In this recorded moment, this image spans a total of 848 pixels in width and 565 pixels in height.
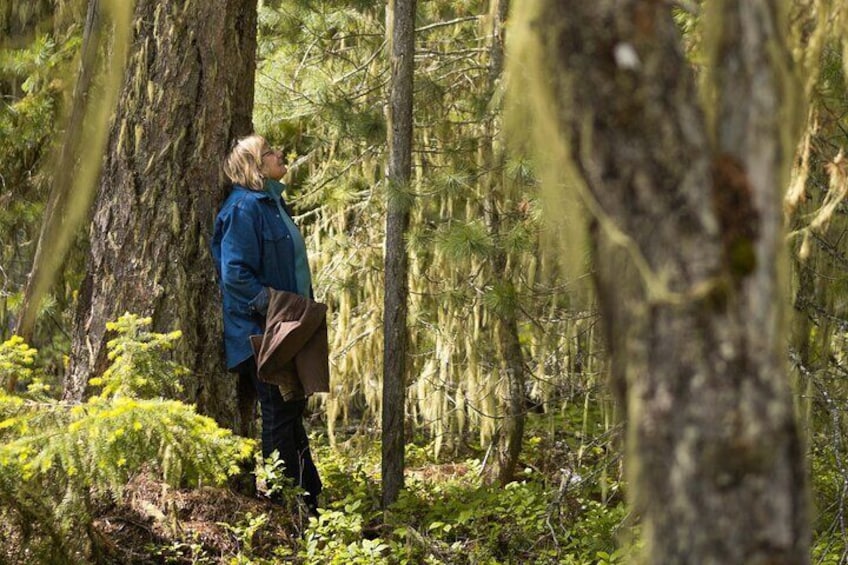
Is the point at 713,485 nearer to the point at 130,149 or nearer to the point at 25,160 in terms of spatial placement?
the point at 130,149

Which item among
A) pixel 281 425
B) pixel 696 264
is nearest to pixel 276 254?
pixel 281 425

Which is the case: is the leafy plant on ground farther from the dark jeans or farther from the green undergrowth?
the dark jeans

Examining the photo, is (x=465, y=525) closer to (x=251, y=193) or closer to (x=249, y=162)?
(x=251, y=193)

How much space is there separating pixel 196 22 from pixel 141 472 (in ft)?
7.28

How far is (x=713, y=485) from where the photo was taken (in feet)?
6.44

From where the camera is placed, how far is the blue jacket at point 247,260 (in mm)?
5242

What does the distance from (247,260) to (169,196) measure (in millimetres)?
517

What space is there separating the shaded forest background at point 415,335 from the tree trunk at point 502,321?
0.9 inches

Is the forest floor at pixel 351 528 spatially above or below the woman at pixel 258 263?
below

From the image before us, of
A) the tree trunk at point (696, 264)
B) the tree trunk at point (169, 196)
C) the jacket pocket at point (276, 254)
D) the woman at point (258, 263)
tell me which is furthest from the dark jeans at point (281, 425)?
the tree trunk at point (696, 264)

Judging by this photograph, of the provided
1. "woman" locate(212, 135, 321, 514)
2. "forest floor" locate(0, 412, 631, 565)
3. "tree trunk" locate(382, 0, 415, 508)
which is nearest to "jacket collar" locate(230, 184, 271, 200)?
"woman" locate(212, 135, 321, 514)

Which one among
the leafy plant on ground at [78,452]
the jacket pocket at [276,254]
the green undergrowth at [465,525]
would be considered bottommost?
the green undergrowth at [465,525]

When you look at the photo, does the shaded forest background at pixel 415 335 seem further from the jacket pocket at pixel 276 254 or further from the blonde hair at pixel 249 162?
the blonde hair at pixel 249 162

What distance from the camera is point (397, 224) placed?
567 centimetres
